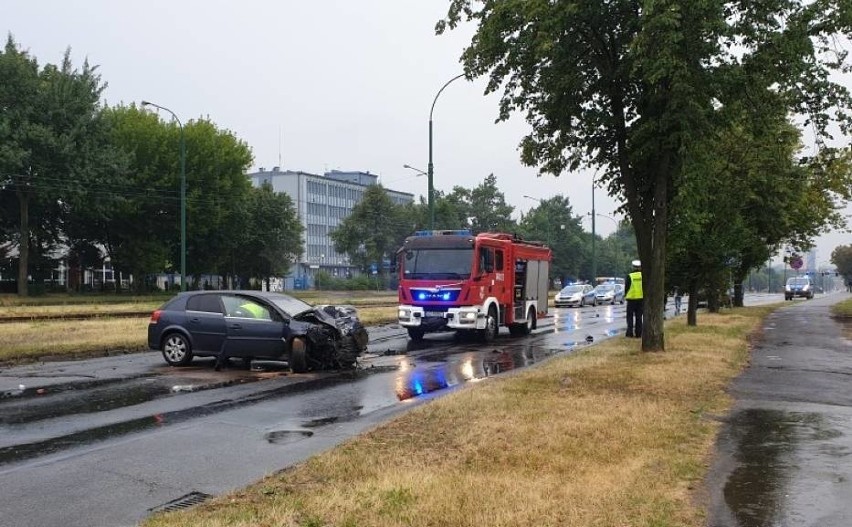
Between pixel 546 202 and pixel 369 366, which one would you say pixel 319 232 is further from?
pixel 369 366

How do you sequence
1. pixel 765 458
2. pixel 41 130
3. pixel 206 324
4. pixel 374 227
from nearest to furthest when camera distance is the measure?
pixel 765 458 < pixel 206 324 < pixel 41 130 < pixel 374 227

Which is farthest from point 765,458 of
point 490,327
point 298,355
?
point 490,327

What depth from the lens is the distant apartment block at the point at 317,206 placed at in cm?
13900

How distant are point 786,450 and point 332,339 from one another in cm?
839

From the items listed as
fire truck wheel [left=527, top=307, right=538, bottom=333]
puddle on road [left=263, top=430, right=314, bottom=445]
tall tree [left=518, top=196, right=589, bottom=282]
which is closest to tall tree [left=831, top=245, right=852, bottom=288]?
tall tree [left=518, top=196, right=589, bottom=282]

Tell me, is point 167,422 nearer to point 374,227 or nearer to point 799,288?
point 799,288

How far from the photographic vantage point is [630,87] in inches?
571

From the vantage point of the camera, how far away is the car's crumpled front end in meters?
14.0

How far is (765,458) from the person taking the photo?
720 cm

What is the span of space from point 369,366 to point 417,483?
9198mm

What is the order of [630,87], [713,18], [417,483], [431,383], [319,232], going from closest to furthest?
[417,483]
[713,18]
[431,383]
[630,87]
[319,232]

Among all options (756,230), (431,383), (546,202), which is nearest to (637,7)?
(431,383)

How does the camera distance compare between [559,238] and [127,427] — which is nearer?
[127,427]

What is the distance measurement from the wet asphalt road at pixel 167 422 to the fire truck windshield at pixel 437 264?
359 centimetres
